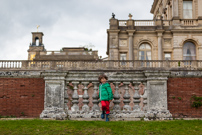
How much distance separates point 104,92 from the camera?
6.01 m

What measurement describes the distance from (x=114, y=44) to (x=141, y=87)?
27213 millimetres

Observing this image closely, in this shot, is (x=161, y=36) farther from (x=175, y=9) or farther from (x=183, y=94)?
(x=183, y=94)

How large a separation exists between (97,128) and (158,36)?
2975 cm

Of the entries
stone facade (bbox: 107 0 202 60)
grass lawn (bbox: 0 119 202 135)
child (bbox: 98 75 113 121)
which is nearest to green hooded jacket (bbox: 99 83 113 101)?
child (bbox: 98 75 113 121)

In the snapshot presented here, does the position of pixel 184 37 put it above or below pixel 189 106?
above

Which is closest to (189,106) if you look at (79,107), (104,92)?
(104,92)

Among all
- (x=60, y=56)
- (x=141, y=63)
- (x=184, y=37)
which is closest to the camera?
(x=141, y=63)

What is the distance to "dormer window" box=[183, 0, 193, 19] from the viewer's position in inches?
1366

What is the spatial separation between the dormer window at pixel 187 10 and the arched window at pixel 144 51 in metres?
6.05

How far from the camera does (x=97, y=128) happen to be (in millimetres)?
5152

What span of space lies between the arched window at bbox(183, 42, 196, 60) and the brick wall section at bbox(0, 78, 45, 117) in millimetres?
28542

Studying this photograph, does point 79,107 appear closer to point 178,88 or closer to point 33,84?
point 33,84

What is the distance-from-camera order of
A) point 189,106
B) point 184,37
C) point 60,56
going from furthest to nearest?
point 60,56 < point 184,37 < point 189,106

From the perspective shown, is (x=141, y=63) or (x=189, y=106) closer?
(x=189, y=106)
